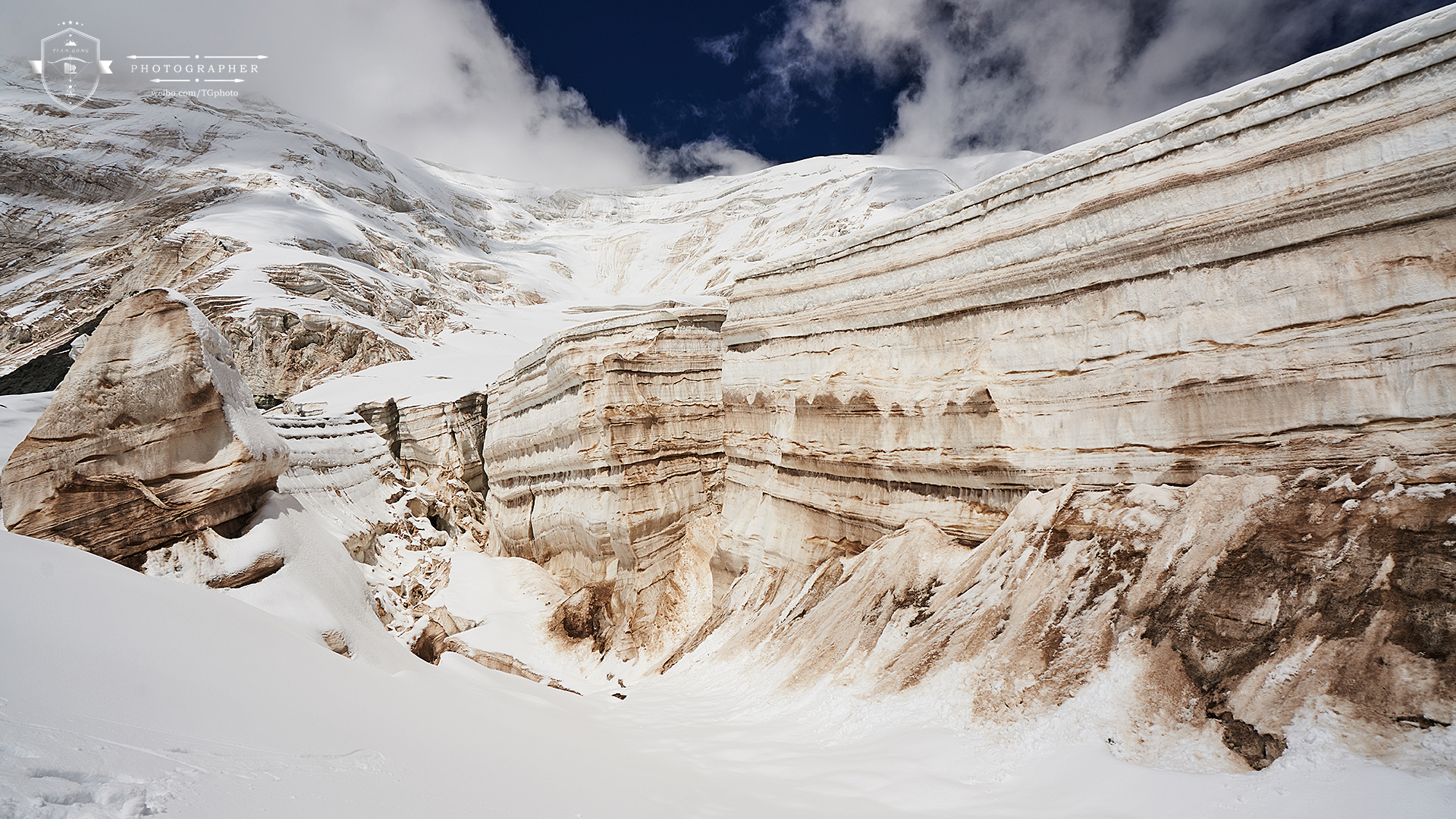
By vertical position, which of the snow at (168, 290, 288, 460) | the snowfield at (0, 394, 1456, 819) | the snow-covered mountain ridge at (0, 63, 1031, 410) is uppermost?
the snow-covered mountain ridge at (0, 63, 1031, 410)

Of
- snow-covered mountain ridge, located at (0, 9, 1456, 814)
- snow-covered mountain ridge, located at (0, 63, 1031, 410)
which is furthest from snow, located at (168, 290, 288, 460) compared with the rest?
snow-covered mountain ridge, located at (0, 63, 1031, 410)

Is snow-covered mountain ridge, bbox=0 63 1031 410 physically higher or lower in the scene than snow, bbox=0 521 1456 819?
higher

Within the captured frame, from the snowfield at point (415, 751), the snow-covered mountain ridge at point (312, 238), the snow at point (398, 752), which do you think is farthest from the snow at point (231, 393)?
the snow-covered mountain ridge at point (312, 238)

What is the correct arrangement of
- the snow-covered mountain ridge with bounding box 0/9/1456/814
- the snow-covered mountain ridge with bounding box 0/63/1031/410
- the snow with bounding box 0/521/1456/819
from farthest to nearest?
the snow-covered mountain ridge with bounding box 0/63/1031/410, the snow-covered mountain ridge with bounding box 0/9/1456/814, the snow with bounding box 0/521/1456/819

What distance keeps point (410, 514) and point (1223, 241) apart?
17.3m

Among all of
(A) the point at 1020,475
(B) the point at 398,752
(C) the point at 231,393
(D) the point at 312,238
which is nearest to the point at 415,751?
(B) the point at 398,752

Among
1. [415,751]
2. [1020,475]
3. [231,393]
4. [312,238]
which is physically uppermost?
[312,238]

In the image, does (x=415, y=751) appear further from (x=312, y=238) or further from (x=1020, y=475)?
(x=312, y=238)

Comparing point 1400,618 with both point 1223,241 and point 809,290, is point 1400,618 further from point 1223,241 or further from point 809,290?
point 809,290

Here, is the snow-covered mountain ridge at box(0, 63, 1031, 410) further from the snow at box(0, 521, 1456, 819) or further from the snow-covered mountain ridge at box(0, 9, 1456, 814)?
the snow at box(0, 521, 1456, 819)

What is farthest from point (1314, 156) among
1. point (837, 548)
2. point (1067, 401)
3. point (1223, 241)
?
point (837, 548)

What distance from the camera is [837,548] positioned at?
7.74 m

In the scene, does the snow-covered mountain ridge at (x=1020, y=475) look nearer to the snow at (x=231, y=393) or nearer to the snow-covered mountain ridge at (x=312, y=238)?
the snow at (x=231, y=393)

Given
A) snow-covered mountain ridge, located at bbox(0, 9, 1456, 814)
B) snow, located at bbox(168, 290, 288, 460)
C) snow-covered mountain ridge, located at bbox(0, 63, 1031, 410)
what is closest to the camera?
snow-covered mountain ridge, located at bbox(0, 9, 1456, 814)
